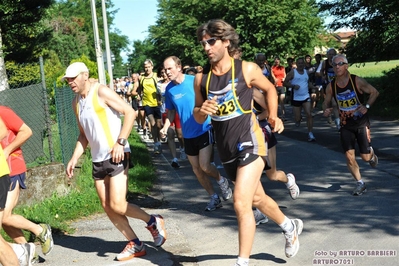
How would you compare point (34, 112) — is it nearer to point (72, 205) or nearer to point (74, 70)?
point (72, 205)

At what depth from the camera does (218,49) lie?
5.54 metres

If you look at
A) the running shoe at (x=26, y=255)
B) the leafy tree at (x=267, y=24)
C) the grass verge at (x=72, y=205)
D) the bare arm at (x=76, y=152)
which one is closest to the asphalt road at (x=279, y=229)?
the grass verge at (x=72, y=205)

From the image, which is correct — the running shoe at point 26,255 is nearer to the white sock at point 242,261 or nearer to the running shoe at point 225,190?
the white sock at point 242,261

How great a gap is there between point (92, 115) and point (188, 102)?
2.62 m

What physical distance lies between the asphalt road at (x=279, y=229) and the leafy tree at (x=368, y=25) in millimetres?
9732

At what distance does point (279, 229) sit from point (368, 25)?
15.6 metres

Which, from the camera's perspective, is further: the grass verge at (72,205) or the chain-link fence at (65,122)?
the chain-link fence at (65,122)

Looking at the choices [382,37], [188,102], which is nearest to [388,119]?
[382,37]

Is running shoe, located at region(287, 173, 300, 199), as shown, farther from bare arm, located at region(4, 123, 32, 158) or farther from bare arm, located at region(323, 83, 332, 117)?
bare arm, located at region(4, 123, 32, 158)

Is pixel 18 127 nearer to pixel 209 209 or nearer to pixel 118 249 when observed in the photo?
pixel 118 249

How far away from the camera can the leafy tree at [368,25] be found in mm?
20156

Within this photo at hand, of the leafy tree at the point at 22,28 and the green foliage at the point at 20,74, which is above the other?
the leafy tree at the point at 22,28

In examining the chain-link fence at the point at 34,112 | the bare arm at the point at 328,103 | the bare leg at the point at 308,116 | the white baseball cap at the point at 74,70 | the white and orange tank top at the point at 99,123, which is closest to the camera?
the white baseball cap at the point at 74,70

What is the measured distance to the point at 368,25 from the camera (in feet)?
70.6
